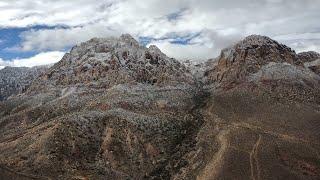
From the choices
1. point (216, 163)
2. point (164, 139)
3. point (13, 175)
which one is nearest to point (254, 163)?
point (216, 163)

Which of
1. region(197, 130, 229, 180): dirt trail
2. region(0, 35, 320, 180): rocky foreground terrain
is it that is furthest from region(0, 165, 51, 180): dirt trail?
region(197, 130, 229, 180): dirt trail

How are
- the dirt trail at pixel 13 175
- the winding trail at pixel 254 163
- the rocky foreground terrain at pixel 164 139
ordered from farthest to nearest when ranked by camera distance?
1. the rocky foreground terrain at pixel 164 139
2. the dirt trail at pixel 13 175
3. the winding trail at pixel 254 163

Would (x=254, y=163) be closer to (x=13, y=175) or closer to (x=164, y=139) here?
(x=164, y=139)

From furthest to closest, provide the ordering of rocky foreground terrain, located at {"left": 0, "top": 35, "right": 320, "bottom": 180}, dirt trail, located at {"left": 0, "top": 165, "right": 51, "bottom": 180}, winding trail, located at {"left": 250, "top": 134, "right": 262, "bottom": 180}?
rocky foreground terrain, located at {"left": 0, "top": 35, "right": 320, "bottom": 180}
dirt trail, located at {"left": 0, "top": 165, "right": 51, "bottom": 180}
winding trail, located at {"left": 250, "top": 134, "right": 262, "bottom": 180}

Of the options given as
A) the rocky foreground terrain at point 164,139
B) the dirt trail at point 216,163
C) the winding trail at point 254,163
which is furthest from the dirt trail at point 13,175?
the winding trail at point 254,163

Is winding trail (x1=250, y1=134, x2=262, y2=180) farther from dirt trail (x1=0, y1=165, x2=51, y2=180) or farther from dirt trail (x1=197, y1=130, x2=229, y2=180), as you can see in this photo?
dirt trail (x1=0, y1=165, x2=51, y2=180)

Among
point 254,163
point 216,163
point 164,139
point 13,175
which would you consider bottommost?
point 254,163

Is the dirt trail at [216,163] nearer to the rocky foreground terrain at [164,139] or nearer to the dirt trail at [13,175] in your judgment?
the rocky foreground terrain at [164,139]

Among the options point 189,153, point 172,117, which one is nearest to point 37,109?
point 172,117

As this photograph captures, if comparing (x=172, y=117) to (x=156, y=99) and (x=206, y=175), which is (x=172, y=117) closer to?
(x=156, y=99)

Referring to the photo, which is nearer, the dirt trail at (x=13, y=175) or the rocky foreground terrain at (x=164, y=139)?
the dirt trail at (x=13, y=175)

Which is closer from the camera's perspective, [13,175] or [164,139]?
[13,175]
